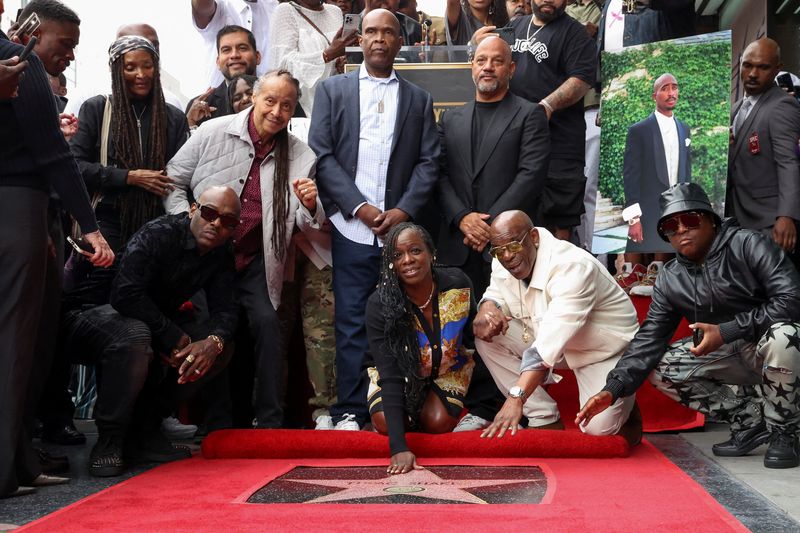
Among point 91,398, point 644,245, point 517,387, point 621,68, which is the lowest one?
point 91,398

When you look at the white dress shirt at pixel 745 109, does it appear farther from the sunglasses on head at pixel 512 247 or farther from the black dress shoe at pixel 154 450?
the black dress shoe at pixel 154 450

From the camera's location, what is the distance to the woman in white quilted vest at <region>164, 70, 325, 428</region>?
540 centimetres

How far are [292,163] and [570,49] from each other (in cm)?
202

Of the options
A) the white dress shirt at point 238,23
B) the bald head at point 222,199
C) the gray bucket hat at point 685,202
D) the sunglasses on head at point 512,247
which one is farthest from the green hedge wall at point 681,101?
the bald head at point 222,199

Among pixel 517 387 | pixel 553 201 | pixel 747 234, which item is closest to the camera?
pixel 517 387

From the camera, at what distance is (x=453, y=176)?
5.79 m

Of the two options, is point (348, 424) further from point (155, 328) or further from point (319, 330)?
point (155, 328)

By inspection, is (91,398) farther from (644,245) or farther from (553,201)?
(644,245)

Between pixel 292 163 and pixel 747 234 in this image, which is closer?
pixel 747 234

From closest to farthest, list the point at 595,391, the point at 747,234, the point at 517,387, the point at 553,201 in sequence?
the point at 517,387 → the point at 747,234 → the point at 595,391 → the point at 553,201

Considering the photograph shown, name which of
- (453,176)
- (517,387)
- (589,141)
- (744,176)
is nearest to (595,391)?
(517,387)

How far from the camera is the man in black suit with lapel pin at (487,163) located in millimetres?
5613

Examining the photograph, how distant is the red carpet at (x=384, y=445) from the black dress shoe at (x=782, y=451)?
25.8 inches

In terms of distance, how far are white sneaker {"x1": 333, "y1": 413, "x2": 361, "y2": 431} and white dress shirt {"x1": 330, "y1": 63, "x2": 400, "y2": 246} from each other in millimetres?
952
